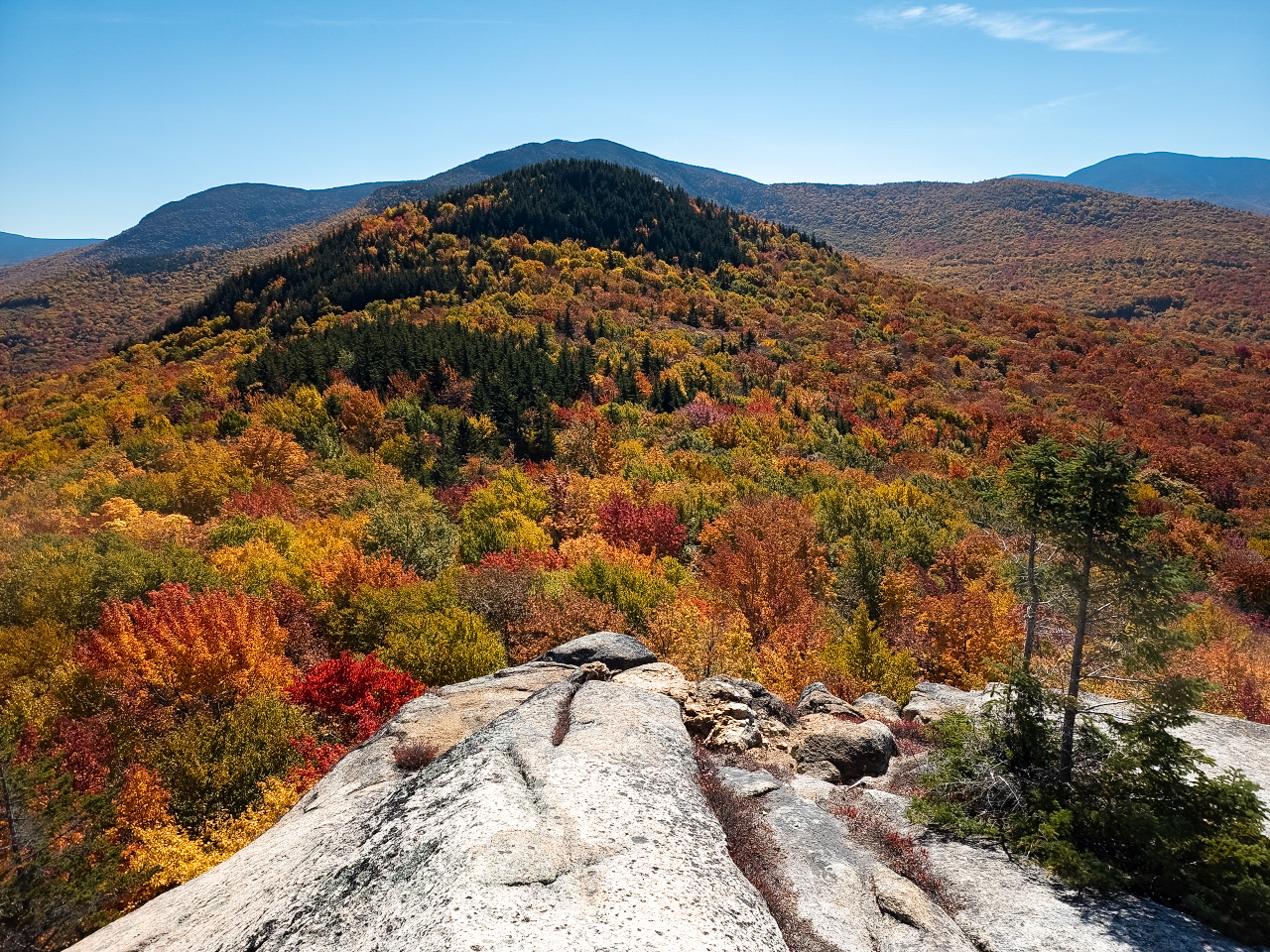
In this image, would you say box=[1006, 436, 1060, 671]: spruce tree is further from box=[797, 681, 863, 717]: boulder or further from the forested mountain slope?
the forested mountain slope

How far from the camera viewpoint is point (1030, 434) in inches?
2019

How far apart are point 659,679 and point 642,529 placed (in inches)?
611

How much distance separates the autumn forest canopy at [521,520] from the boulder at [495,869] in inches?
214

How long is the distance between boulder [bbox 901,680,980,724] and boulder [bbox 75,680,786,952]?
11169 mm

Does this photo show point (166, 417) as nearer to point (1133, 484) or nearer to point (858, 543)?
point (858, 543)

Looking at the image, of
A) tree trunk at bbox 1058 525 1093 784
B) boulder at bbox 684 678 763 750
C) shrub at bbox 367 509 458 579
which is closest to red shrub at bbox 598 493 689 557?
shrub at bbox 367 509 458 579

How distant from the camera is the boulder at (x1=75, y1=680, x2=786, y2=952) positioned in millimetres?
5512

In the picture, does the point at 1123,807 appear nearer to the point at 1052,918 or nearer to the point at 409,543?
the point at 1052,918

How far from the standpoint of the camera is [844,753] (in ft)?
42.7

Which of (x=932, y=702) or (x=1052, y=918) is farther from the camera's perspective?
(x=932, y=702)

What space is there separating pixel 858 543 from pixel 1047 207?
190 meters

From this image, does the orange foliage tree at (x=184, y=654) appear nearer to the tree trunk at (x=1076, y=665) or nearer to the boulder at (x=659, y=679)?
the boulder at (x=659, y=679)

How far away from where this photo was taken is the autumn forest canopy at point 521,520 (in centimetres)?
1171

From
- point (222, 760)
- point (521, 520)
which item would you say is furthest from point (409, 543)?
point (222, 760)
